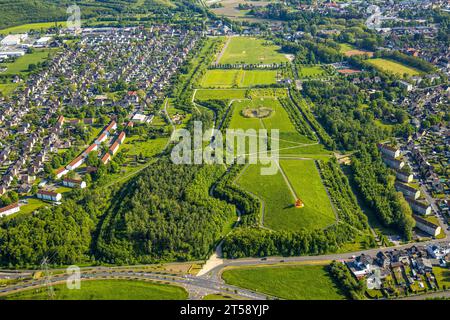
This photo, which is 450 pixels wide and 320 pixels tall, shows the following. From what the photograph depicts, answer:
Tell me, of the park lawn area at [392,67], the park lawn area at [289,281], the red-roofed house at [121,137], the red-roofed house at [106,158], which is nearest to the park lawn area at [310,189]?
the park lawn area at [289,281]

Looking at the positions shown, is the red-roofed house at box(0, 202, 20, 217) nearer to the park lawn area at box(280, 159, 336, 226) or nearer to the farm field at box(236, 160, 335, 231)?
the farm field at box(236, 160, 335, 231)

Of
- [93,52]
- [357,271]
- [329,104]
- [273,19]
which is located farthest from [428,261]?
[273,19]

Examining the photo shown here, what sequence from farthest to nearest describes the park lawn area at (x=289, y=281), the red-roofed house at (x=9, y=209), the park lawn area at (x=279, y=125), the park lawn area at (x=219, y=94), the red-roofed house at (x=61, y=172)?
the park lawn area at (x=219, y=94) → the park lawn area at (x=279, y=125) → the red-roofed house at (x=61, y=172) → the red-roofed house at (x=9, y=209) → the park lawn area at (x=289, y=281)

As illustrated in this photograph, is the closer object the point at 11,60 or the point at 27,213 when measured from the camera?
the point at 27,213

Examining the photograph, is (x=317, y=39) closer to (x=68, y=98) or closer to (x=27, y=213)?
(x=68, y=98)

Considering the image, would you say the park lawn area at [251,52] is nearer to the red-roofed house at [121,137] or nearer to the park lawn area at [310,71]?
the park lawn area at [310,71]

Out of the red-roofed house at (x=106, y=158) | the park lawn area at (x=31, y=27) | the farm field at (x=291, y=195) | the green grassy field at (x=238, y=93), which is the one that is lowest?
the farm field at (x=291, y=195)

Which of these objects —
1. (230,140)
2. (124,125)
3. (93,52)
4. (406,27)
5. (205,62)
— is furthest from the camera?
(406,27)
